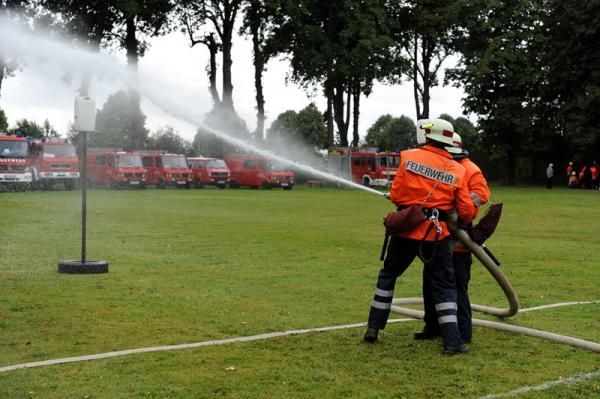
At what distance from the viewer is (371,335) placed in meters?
7.60

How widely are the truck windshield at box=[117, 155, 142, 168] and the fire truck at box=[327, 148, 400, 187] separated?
43.3 feet

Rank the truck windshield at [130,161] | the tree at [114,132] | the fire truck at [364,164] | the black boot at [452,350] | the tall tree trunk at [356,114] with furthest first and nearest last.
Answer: the tall tree trunk at [356,114], the tree at [114,132], the fire truck at [364,164], the truck windshield at [130,161], the black boot at [452,350]

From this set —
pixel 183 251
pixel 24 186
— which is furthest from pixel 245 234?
pixel 24 186

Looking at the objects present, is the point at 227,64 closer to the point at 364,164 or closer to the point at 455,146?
the point at 364,164

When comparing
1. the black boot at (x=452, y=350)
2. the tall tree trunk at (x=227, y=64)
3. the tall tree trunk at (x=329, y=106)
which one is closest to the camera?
the black boot at (x=452, y=350)

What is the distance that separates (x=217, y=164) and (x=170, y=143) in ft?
45.1

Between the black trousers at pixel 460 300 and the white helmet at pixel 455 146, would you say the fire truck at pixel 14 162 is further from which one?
the white helmet at pixel 455 146

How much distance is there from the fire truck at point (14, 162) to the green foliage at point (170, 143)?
2413 cm

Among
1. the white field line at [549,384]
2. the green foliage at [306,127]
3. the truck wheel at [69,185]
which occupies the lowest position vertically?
the white field line at [549,384]

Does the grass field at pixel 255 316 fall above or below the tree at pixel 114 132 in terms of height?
below

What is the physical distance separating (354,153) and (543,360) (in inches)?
1935

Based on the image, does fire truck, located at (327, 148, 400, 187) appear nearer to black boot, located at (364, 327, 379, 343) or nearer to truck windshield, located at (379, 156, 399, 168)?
truck windshield, located at (379, 156, 399, 168)

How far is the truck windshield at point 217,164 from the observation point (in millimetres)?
54031

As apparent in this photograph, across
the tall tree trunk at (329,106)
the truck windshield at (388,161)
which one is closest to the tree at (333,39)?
the tall tree trunk at (329,106)
